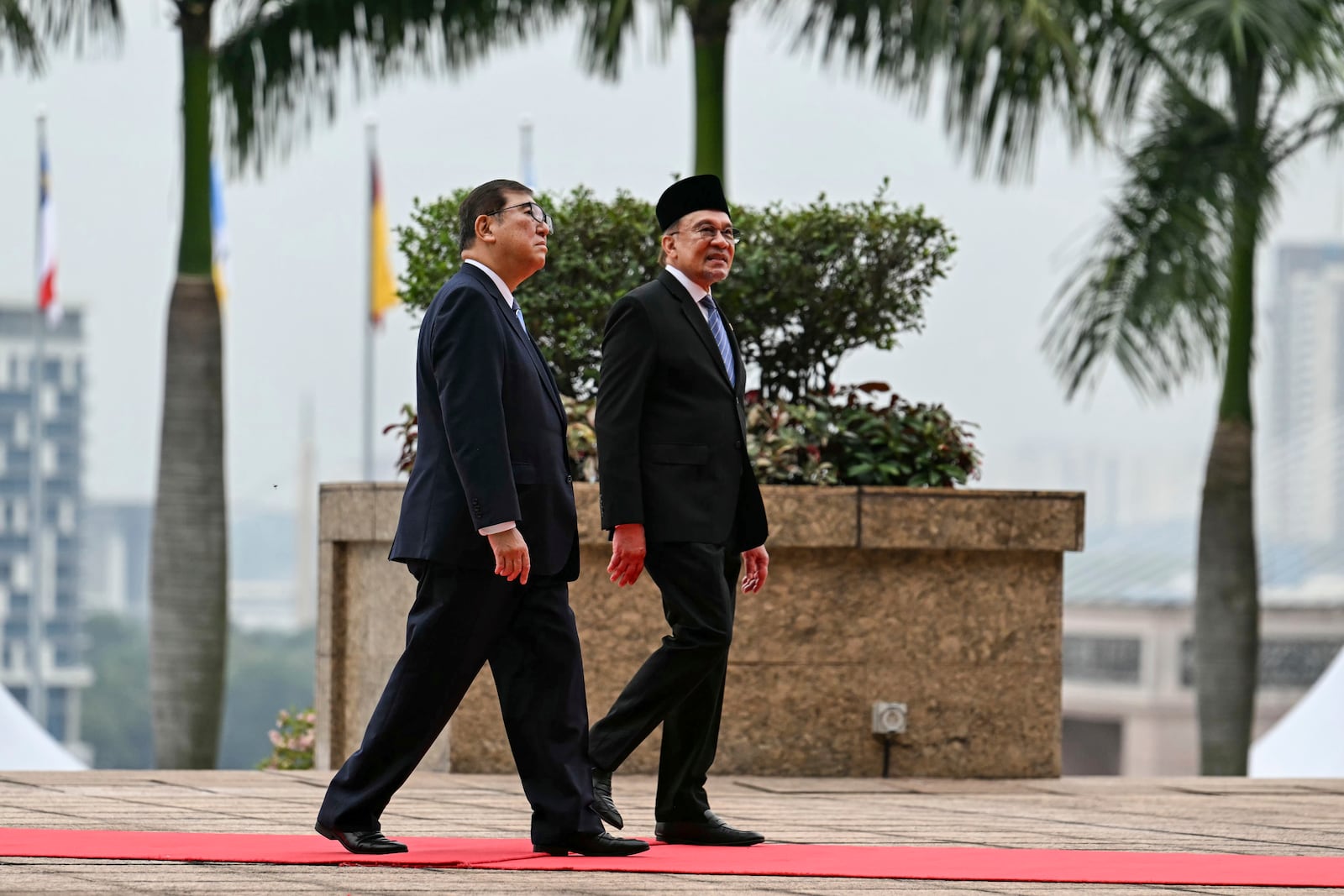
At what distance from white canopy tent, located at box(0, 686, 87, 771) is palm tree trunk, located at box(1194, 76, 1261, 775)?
8014 millimetres

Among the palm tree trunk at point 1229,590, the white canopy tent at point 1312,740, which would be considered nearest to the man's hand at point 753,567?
the white canopy tent at point 1312,740

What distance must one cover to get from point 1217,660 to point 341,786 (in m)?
10.9

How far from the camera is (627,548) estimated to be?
5.01 metres

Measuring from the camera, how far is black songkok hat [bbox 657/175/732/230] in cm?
520

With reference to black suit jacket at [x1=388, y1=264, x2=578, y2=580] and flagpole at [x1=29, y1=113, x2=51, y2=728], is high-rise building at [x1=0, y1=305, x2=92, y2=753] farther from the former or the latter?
black suit jacket at [x1=388, y1=264, x2=578, y2=580]

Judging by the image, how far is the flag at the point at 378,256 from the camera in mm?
33562

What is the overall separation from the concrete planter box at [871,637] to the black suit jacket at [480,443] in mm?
2657

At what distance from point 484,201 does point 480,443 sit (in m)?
0.66

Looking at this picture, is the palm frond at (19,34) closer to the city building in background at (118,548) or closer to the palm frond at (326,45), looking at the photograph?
the palm frond at (326,45)

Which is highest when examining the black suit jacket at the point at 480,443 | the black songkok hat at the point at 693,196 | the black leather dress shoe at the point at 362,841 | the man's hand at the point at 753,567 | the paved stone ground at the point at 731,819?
the black songkok hat at the point at 693,196

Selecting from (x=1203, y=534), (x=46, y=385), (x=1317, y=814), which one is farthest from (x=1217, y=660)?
(x=46, y=385)

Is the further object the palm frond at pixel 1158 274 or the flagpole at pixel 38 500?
the flagpole at pixel 38 500

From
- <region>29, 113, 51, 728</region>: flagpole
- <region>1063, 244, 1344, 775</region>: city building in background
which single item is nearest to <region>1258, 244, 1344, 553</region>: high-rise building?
<region>1063, 244, 1344, 775</region>: city building in background

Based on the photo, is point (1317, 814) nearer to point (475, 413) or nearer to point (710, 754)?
point (710, 754)
